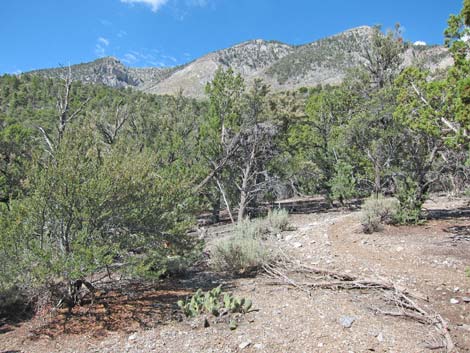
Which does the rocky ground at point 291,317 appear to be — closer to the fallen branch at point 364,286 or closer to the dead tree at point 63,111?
the fallen branch at point 364,286

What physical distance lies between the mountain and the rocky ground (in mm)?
66817

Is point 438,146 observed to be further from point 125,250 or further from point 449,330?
point 125,250

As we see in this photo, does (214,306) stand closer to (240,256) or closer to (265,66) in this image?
(240,256)

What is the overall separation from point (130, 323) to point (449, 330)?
4725 millimetres

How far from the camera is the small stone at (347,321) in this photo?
Answer: 17.2ft

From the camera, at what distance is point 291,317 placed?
18.9 feet

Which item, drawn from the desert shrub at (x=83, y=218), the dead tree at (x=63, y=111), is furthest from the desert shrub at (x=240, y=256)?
the dead tree at (x=63, y=111)

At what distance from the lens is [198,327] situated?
18.8 ft

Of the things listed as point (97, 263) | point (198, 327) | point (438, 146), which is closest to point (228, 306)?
point (198, 327)

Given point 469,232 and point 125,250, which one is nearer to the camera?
point 125,250

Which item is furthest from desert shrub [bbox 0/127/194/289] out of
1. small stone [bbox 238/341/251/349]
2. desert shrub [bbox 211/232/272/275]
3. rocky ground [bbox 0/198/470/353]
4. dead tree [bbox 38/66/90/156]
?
dead tree [bbox 38/66/90/156]

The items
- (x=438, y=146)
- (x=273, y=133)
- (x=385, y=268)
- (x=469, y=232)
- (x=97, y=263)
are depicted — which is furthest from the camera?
(x=273, y=133)

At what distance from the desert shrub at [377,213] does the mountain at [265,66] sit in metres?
62.7

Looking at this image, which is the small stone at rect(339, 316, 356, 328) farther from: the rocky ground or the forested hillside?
the forested hillside
